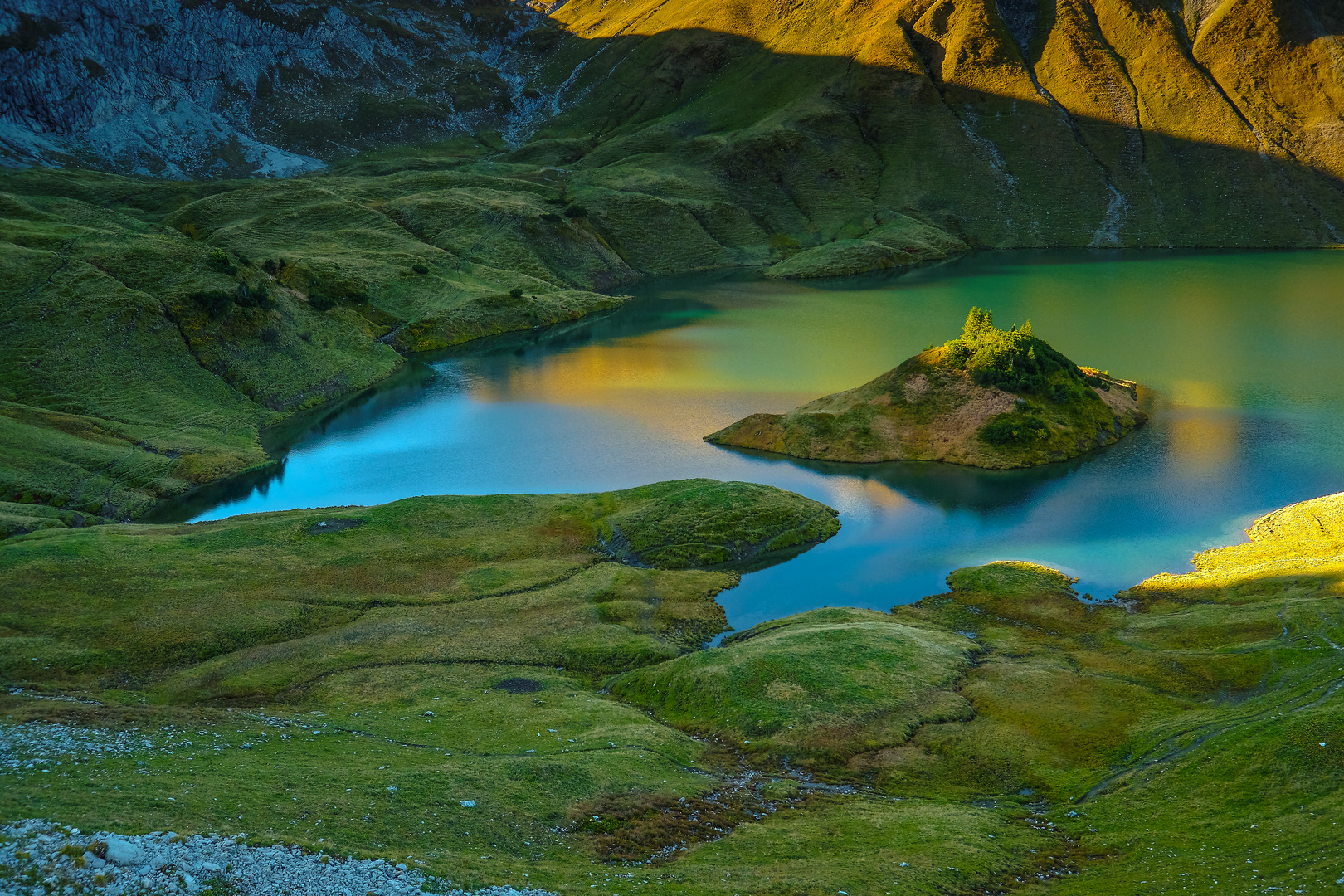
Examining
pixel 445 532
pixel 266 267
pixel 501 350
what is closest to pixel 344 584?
pixel 445 532

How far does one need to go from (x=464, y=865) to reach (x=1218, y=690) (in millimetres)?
37561

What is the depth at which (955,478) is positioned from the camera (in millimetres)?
89438

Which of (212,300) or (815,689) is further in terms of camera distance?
(212,300)

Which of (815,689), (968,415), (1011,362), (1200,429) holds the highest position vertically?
(1011,362)

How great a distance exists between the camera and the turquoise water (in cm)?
7306

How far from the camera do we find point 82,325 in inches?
4434

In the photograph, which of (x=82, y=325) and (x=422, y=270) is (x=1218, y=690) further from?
(x=422, y=270)

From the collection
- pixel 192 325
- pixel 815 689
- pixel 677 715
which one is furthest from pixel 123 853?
pixel 192 325

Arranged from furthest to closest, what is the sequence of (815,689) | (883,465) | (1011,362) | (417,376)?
(417,376), (1011,362), (883,465), (815,689)

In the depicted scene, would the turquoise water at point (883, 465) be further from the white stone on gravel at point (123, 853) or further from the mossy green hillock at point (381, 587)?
the white stone on gravel at point (123, 853)

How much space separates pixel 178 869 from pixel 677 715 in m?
28.0

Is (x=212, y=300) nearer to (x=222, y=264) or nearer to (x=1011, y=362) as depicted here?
(x=222, y=264)

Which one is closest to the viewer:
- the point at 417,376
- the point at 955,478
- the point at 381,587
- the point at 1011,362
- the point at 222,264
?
the point at 381,587

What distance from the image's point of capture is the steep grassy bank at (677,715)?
1166 inches
